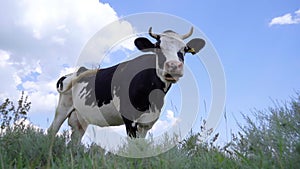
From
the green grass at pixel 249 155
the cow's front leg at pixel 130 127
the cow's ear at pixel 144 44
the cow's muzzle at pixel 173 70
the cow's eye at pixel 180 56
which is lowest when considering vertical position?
the green grass at pixel 249 155

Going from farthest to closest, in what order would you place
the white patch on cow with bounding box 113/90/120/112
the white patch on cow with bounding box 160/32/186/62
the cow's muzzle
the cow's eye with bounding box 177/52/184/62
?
the white patch on cow with bounding box 113/90/120/112 → the cow's eye with bounding box 177/52/184/62 → the white patch on cow with bounding box 160/32/186/62 → the cow's muzzle

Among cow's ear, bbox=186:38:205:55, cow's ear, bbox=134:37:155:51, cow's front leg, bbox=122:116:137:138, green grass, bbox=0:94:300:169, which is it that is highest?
cow's ear, bbox=186:38:205:55

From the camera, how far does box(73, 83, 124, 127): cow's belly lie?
7.20 meters

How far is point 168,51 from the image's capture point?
627 centimetres

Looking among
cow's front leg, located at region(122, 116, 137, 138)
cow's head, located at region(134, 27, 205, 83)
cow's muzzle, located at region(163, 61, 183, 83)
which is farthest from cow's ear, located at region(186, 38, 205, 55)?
cow's front leg, located at region(122, 116, 137, 138)

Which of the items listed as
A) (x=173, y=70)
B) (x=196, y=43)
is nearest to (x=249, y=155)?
(x=173, y=70)

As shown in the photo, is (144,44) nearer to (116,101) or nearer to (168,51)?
(168,51)

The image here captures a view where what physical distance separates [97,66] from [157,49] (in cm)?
226

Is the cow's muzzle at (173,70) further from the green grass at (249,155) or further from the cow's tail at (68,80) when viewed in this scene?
the cow's tail at (68,80)

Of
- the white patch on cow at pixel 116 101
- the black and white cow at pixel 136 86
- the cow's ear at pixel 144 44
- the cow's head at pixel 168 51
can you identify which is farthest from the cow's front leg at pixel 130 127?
the cow's ear at pixel 144 44

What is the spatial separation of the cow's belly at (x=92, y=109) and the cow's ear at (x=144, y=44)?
1062 millimetres

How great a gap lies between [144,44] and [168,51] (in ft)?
3.07

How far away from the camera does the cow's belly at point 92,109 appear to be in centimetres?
720

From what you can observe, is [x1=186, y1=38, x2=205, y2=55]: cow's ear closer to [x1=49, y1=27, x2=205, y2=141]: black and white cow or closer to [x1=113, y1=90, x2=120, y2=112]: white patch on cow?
[x1=49, y1=27, x2=205, y2=141]: black and white cow
